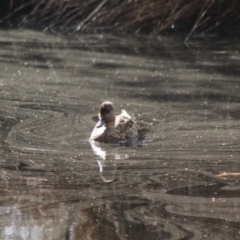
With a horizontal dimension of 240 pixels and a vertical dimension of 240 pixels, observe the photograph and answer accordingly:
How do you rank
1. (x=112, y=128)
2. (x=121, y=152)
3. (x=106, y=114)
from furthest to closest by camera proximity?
(x=106, y=114), (x=112, y=128), (x=121, y=152)

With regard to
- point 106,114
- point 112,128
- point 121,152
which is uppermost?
point 106,114

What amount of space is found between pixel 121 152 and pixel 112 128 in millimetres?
794

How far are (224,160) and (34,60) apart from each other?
7597 mm

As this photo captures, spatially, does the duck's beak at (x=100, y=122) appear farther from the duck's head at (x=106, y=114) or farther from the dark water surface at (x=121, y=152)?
the dark water surface at (x=121, y=152)

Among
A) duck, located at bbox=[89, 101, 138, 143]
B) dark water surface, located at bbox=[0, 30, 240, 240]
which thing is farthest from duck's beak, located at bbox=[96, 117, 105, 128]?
dark water surface, located at bbox=[0, 30, 240, 240]

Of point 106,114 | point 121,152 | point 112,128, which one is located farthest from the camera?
point 106,114

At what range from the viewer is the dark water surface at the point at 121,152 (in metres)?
5.65

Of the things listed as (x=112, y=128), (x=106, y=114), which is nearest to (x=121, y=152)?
(x=112, y=128)

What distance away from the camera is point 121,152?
8.08 metres

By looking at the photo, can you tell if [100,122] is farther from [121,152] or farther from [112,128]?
[121,152]

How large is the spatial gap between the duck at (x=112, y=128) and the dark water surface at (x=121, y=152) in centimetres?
15

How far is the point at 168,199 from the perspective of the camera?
6.20m

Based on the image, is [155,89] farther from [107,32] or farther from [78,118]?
[107,32]

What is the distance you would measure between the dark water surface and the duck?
15cm
